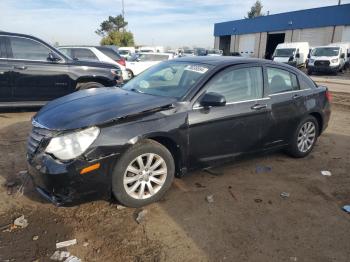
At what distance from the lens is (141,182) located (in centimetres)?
365

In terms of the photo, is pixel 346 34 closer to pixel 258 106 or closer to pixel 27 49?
pixel 27 49

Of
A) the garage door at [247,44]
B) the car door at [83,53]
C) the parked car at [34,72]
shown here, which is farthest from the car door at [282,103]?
the garage door at [247,44]

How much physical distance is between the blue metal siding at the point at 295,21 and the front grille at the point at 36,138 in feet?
130

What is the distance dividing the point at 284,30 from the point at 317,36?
18.0 ft

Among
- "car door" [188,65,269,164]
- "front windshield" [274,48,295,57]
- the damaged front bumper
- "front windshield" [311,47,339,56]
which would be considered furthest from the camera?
"front windshield" [274,48,295,57]

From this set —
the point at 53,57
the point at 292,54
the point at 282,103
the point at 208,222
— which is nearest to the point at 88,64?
the point at 53,57

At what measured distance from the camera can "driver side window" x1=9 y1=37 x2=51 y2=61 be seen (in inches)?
290

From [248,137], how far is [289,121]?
0.90 m

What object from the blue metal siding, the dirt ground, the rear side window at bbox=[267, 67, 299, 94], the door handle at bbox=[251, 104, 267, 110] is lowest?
the dirt ground

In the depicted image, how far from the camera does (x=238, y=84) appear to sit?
14.5 feet

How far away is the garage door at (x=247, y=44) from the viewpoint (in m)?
51.0

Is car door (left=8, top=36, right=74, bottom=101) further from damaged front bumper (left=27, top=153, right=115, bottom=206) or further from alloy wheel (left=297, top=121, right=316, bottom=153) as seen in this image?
alloy wheel (left=297, top=121, right=316, bottom=153)

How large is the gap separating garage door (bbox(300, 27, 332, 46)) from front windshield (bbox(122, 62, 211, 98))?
39.3 meters

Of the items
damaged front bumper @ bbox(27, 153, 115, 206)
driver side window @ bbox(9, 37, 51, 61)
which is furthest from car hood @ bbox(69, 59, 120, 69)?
damaged front bumper @ bbox(27, 153, 115, 206)
